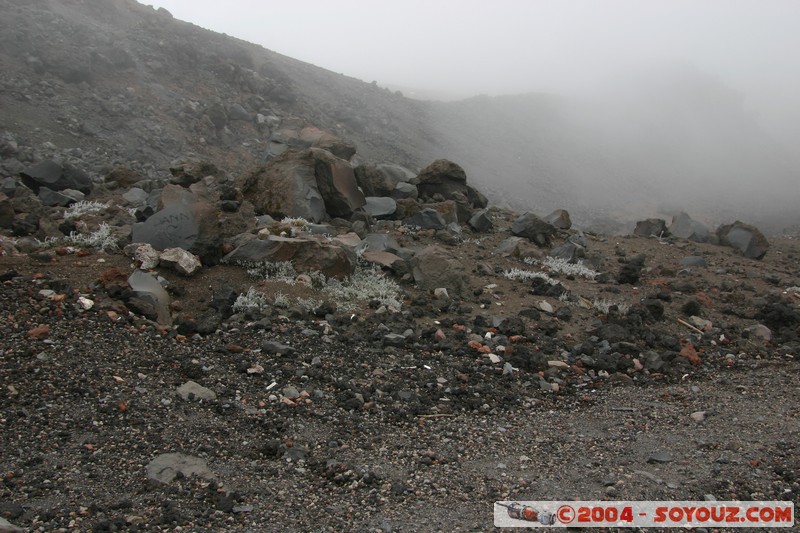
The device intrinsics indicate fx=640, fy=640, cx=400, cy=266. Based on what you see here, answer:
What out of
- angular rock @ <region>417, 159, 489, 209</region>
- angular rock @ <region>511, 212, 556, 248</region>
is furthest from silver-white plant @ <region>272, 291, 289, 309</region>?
angular rock @ <region>417, 159, 489, 209</region>

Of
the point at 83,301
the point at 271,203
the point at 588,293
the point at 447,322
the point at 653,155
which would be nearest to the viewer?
the point at 83,301

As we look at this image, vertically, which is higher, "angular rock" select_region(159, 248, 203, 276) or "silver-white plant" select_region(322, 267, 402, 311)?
"silver-white plant" select_region(322, 267, 402, 311)

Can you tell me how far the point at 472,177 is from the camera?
23578 millimetres

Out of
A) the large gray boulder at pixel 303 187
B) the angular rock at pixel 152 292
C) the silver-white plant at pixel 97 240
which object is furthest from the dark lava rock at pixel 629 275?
the silver-white plant at pixel 97 240

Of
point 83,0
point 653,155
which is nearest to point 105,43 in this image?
point 83,0

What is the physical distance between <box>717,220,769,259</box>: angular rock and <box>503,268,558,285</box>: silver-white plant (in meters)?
6.38

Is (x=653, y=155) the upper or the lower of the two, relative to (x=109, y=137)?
upper

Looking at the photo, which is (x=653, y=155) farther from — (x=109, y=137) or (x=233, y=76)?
(x=109, y=137)

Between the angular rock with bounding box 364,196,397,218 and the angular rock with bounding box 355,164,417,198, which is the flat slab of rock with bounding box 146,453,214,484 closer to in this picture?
the angular rock with bounding box 364,196,397,218

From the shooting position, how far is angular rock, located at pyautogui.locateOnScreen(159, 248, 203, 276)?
6.93 meters

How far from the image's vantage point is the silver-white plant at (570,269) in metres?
9.62

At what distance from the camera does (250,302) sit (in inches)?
259

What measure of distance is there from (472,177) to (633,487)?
19.9 m

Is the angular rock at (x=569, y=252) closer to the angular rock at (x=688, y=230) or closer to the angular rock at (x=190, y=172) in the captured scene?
A: the angular rock at (x=688, y=230)
